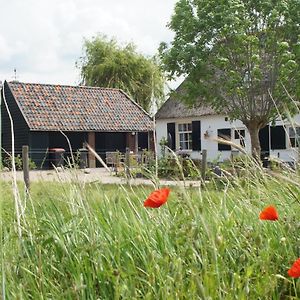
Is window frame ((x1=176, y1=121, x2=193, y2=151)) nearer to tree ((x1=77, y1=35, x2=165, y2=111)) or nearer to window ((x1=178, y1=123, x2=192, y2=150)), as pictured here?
window ((x1=178, y1=123, x2=192, y2=150))

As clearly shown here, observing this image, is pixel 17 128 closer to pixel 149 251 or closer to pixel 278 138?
pixel 278 138

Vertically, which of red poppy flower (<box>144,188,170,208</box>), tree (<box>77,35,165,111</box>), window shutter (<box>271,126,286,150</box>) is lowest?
red poppy flower (<box>144,188,170,208</box>)

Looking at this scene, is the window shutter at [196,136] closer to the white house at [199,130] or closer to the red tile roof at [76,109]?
the white house at [199,130]

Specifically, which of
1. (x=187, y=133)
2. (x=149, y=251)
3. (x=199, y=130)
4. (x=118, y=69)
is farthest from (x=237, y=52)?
(x=118, y=69)

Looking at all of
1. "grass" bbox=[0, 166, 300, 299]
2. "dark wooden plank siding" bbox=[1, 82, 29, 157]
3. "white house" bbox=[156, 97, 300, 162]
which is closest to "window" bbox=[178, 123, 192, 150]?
"white house" bbox=[156, 97, 300, 162]

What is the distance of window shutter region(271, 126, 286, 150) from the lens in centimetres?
2416

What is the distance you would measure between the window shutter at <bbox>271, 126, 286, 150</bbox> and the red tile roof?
542 cm

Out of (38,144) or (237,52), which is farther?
(38,144)

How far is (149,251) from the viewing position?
224 centimetres

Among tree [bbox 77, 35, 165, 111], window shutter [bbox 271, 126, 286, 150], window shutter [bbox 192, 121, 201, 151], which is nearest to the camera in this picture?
window shutter [bbox 271, 126, 286, 150]

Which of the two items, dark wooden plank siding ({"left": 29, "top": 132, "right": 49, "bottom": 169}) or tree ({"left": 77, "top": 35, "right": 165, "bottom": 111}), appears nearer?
dark wooden plank siding ({"left": 29, "top": 132, "right": 49, "bottom": 169})

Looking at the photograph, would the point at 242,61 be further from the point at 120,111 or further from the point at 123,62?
the point at 123,62

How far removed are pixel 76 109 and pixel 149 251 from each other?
28211 millimetres

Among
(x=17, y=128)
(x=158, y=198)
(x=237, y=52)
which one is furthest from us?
(x=17, y=128)
